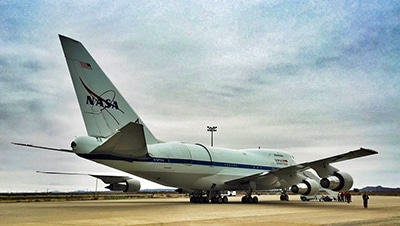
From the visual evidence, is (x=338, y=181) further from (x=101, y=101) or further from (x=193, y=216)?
(x=101, y=101)

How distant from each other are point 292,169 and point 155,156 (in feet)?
29.1

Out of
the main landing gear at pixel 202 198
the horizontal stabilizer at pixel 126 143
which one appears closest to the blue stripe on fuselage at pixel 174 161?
the horizontal stabilizer at pixel 126 143

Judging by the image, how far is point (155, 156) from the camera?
22.6 metres

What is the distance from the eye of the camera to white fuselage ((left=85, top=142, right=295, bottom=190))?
22.0 metres

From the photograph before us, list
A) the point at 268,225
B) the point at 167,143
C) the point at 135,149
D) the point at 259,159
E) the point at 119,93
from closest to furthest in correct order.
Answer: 1. the point at 268,225
2. the point at 135,149
3. the point at 119,93
4. the point at 167,143
5. the point at 259,159

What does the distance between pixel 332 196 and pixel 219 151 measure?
46.9 ft

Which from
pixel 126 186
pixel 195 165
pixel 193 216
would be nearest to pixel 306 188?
pixel 195 165

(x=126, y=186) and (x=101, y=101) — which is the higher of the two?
(x=101, y=101)

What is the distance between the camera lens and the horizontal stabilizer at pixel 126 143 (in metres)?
17.7

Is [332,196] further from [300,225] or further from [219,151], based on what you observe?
[300,225]

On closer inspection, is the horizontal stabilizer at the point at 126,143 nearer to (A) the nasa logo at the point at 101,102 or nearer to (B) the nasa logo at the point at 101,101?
(B) the nasa logo at the point at 101,101

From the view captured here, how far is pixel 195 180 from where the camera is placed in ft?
84.5

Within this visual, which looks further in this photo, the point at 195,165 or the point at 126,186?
the point at 126,186

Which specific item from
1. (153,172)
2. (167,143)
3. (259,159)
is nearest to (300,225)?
(153,172)
